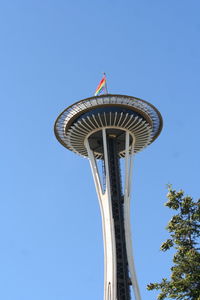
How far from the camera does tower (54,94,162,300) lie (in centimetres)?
5853

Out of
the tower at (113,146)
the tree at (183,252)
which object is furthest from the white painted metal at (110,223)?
the tree at (183,252)

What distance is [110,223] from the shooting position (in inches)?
2354

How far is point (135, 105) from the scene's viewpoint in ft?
214

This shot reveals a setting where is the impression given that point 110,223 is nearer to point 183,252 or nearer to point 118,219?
point 118,219

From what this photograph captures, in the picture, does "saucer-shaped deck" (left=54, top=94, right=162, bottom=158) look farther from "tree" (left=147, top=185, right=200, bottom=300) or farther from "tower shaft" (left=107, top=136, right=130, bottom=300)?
"tree" (left=147, top=185, right=200, bottom=300)

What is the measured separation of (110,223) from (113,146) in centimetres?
1410

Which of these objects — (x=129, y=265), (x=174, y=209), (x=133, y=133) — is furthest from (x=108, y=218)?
(x=174, y=209)

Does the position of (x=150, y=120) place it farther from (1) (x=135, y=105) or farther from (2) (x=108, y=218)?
(2) (x=108, y=218)

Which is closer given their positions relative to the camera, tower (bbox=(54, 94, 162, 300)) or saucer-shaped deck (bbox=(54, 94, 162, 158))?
tower (bbox=(54, 94, 162, 300))

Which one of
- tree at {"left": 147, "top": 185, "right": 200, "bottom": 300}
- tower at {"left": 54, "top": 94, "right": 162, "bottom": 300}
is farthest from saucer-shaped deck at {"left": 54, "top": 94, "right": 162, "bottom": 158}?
tree at {"left": 147, "top": 185, "right": 200, "bottom": 300}

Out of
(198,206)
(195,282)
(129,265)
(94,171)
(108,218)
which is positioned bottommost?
(195,282)

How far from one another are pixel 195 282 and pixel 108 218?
1512 inches

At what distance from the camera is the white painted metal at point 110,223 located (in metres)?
A: 56.7

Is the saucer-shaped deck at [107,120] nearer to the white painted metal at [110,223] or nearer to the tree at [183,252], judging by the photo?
the white painted metal at [110,223]
